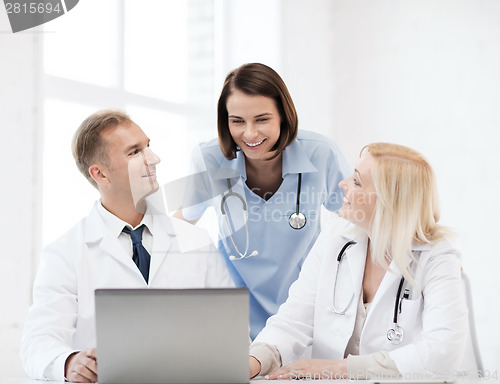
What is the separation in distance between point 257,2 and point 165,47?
733 millimetres

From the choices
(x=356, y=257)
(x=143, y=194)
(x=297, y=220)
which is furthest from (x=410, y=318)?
(x=143, y=194)

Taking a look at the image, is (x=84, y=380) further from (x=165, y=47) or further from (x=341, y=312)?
(x=165, y=47)

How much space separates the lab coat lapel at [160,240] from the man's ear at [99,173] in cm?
18

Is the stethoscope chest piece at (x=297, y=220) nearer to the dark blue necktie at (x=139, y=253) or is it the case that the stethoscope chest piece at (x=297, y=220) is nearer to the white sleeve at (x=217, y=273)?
the white sleeve at (x=217, y=273)

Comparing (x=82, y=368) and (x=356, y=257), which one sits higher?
(x=356, y=257)

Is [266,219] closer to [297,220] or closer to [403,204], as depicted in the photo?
[297,220]

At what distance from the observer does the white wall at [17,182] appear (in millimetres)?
1998

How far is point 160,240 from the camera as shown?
1.69 m

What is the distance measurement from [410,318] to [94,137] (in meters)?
1.00

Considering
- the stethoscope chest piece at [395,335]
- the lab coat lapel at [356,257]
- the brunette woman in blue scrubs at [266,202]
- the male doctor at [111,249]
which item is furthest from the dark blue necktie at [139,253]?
the stethoscope chest piece at [395,335]

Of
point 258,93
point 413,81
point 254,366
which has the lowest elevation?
point 254,366

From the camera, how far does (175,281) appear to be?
5.49ft

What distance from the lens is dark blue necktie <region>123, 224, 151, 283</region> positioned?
165 centimetres

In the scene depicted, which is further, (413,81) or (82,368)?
(413,81)
